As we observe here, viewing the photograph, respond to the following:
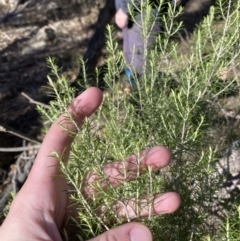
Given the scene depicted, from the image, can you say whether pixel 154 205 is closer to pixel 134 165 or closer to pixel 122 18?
pixel 134 165

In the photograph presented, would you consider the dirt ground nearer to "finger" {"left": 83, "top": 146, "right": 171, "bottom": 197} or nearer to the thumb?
"finger" {"left": 83, "top": 146, "right": 171, "bottom": 197}

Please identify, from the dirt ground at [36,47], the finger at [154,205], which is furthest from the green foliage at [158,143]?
the dirt ground at [36,47]

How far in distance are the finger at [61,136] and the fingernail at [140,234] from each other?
25 cm

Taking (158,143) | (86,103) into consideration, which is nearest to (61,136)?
(86,103)

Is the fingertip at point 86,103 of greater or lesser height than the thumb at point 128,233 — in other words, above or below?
above

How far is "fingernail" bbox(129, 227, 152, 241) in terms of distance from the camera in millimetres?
1008

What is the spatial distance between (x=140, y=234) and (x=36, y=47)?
311 centimetres

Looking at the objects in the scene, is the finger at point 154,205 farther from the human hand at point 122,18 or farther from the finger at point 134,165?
the human hand at point 122,18

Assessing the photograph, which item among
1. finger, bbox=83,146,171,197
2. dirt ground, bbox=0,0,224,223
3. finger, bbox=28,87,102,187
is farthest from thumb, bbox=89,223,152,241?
dirt ground, bbox=0,0,224,223

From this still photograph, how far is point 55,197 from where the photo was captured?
49.0 inches

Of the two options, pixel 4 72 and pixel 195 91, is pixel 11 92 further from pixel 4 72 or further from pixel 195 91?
pixel 195 91

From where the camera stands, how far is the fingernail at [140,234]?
3.31 feet

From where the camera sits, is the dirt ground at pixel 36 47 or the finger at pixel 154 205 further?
the dirt ground at pixel 36 47

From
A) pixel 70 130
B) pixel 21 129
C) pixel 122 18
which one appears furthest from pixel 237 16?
pixel 21 129
